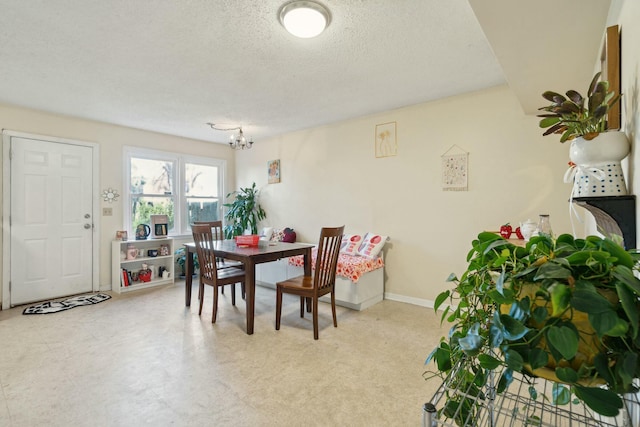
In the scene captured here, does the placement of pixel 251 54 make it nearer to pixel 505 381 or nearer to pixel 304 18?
pixel 304 18

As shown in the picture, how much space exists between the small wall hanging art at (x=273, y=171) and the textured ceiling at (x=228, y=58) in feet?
4.56

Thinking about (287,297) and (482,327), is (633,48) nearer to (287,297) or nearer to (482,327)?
(482,327)

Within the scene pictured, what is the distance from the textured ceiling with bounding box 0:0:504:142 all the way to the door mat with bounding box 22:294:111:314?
2408mm

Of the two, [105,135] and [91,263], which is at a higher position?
[105,135]

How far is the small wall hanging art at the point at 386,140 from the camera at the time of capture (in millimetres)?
3985

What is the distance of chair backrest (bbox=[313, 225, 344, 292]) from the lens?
2.80 metres

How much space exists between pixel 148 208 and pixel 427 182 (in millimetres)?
4294

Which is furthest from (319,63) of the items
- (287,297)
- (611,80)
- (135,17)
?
(287,297)

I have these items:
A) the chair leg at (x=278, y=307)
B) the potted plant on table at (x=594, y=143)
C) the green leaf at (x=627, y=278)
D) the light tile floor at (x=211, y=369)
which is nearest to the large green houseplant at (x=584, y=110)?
the potted plant on table at (x=594, y=143)

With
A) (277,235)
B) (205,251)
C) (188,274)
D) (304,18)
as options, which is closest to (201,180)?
(277,235)

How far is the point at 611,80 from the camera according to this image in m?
1.27

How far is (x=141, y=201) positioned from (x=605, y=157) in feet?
17.8

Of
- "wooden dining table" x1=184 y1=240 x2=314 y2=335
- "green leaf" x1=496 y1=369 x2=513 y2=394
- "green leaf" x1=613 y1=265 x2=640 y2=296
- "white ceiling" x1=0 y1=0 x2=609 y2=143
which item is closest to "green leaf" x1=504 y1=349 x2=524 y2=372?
"green leaf" x1=496 y1=369 x2=513 y2=394

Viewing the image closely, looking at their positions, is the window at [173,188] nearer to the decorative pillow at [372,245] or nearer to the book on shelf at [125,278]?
the book on shelf at [125,278]
